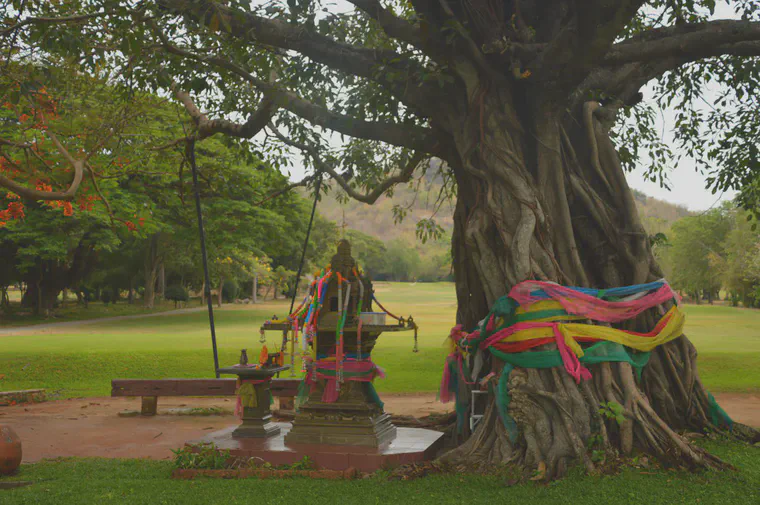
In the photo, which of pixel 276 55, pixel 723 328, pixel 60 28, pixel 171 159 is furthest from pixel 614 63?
pixel 723 328

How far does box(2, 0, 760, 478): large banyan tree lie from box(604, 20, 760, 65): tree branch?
0.06ft

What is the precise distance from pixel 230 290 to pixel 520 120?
5178 cm

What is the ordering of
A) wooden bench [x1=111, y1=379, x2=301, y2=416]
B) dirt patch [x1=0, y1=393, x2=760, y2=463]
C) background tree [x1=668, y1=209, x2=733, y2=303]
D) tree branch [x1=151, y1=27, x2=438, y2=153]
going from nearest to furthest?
tree branch [x1=151, y1=27, x2=438, y2=153] < dirt patch [x1=0, y1=393, x2=760, y2=463] < wooden bench [x1=111, y1=379, x2=301, y2=416] < background tree [x1=668, y1=209, x2=733, y2=303]

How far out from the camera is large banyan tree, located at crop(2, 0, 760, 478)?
663cm

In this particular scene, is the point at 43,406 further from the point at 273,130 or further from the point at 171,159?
the point at 273,130

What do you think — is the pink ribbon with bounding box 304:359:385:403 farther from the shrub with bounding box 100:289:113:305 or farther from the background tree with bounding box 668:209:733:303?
the shrub with bounding box 100:289:113:305

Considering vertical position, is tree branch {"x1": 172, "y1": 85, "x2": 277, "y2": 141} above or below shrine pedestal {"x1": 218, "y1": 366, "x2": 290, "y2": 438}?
above

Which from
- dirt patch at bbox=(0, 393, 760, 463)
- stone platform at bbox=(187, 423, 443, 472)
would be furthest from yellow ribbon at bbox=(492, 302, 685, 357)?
dirt patch at bbox=(0, 393, 760, 463)

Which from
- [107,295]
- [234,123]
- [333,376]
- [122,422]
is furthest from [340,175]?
[107,295]

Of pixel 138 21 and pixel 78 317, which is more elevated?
pixel 138 21

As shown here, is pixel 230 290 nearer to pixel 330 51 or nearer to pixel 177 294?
pixel 177 294

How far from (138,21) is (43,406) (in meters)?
8.21

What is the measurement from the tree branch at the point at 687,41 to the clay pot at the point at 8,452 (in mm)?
7396

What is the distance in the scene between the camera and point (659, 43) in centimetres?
724
